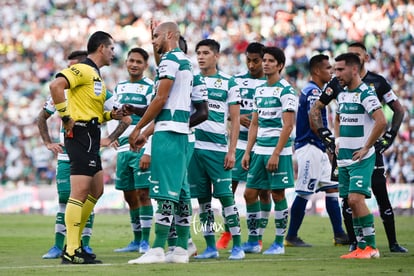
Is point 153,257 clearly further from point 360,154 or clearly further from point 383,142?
point 383,142

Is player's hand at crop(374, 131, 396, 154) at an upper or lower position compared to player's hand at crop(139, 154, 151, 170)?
upper

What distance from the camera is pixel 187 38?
3572cm

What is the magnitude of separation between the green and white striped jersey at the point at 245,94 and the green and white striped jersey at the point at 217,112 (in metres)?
1.60

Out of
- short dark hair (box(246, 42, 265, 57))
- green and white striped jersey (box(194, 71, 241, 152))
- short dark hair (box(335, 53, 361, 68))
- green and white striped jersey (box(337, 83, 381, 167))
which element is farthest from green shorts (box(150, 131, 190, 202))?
short dark hair (box(246, 42, 265, 57))

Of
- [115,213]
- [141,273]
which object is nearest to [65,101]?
[141,273]

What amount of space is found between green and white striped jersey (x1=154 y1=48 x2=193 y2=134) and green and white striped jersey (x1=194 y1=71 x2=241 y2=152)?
5.58 ft

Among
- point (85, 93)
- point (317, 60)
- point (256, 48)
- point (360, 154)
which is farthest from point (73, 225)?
point (317, 60)

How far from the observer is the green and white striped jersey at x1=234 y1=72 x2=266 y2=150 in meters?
15.4

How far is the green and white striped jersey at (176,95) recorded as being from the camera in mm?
11289

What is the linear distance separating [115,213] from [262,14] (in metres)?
11.1

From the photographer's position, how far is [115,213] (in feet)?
88.6

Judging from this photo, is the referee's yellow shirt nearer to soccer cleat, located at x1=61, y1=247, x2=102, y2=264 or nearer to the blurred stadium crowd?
soccer cleat, located at x1=61, y1=247, x2=102, y2=264

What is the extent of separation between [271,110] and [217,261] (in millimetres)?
2882

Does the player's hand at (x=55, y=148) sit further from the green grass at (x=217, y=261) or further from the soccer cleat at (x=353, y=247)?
the soccer cleat at (x=353, y=247)
